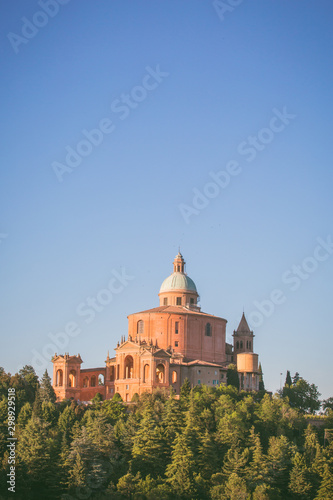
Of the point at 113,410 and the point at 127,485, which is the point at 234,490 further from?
the point at 113,410

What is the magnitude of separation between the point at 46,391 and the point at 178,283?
74.6ft

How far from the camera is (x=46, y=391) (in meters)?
97.6

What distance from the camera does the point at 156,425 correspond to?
8881cm

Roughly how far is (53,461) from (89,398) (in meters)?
22.5

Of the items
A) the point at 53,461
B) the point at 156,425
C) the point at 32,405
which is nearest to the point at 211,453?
the point at 156,425

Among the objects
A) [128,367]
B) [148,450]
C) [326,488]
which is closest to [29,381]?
[128,367]

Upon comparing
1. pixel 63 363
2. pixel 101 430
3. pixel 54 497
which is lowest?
pixel 54 497

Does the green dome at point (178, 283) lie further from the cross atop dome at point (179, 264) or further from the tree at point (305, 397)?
the tree at point (305, 397)

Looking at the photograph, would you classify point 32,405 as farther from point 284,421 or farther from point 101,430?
point 284,421

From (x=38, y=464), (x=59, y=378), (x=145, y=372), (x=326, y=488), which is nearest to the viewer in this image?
(x=38, y=464)

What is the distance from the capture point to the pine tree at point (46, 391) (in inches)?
3823

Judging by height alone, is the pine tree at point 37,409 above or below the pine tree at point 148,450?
above

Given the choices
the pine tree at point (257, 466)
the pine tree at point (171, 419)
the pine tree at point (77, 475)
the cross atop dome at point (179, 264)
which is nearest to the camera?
the pine tree at point (77, 475)

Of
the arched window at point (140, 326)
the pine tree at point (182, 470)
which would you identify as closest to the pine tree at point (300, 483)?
the pine tree at point (182, 470)
